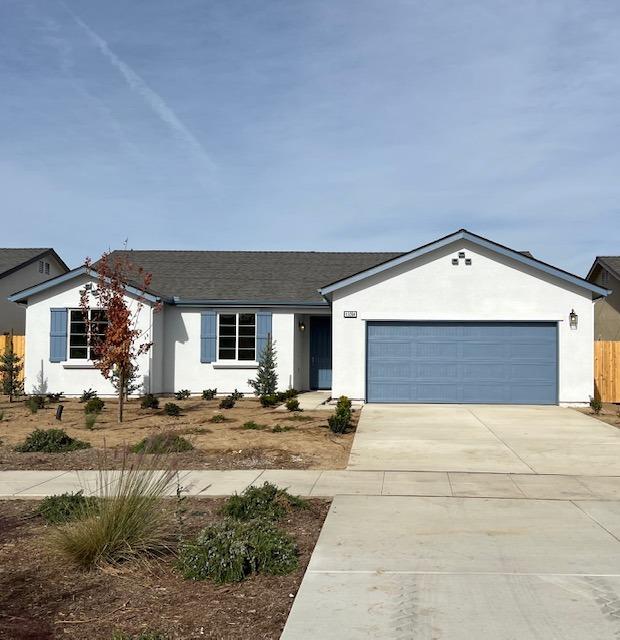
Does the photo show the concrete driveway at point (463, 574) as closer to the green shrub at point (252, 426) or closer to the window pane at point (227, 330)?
the green shrub at point (252, 426)

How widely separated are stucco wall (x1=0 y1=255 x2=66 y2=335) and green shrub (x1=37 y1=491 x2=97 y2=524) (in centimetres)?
2030

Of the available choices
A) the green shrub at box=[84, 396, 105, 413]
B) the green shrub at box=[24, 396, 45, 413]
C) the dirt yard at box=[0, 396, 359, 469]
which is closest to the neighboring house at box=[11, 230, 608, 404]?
the dirt yard at box=[0, 396, 359, 469]

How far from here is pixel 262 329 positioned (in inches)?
872

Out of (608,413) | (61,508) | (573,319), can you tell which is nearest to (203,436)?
(61,508)

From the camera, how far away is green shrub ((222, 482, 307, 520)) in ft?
23.5

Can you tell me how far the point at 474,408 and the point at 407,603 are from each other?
46.1 ft

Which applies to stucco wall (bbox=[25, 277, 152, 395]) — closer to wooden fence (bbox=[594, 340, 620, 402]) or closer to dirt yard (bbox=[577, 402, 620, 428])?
dirt yard (bbox=[577, 402, 620, 428])

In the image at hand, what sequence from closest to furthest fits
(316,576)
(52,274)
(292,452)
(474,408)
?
1. (316,576)
2. (292,452)
3. (474,408)
4. (52,274)

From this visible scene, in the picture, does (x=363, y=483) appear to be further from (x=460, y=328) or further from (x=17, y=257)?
(x=17, y=257)

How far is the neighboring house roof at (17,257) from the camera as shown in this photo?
27.4 m

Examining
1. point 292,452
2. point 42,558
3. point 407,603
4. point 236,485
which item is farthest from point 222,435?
point 407,603

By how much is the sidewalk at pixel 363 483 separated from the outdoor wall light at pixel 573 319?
10.2 meters

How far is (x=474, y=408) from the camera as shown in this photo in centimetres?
1842

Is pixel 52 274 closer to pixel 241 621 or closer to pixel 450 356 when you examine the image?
pixel 450 356
